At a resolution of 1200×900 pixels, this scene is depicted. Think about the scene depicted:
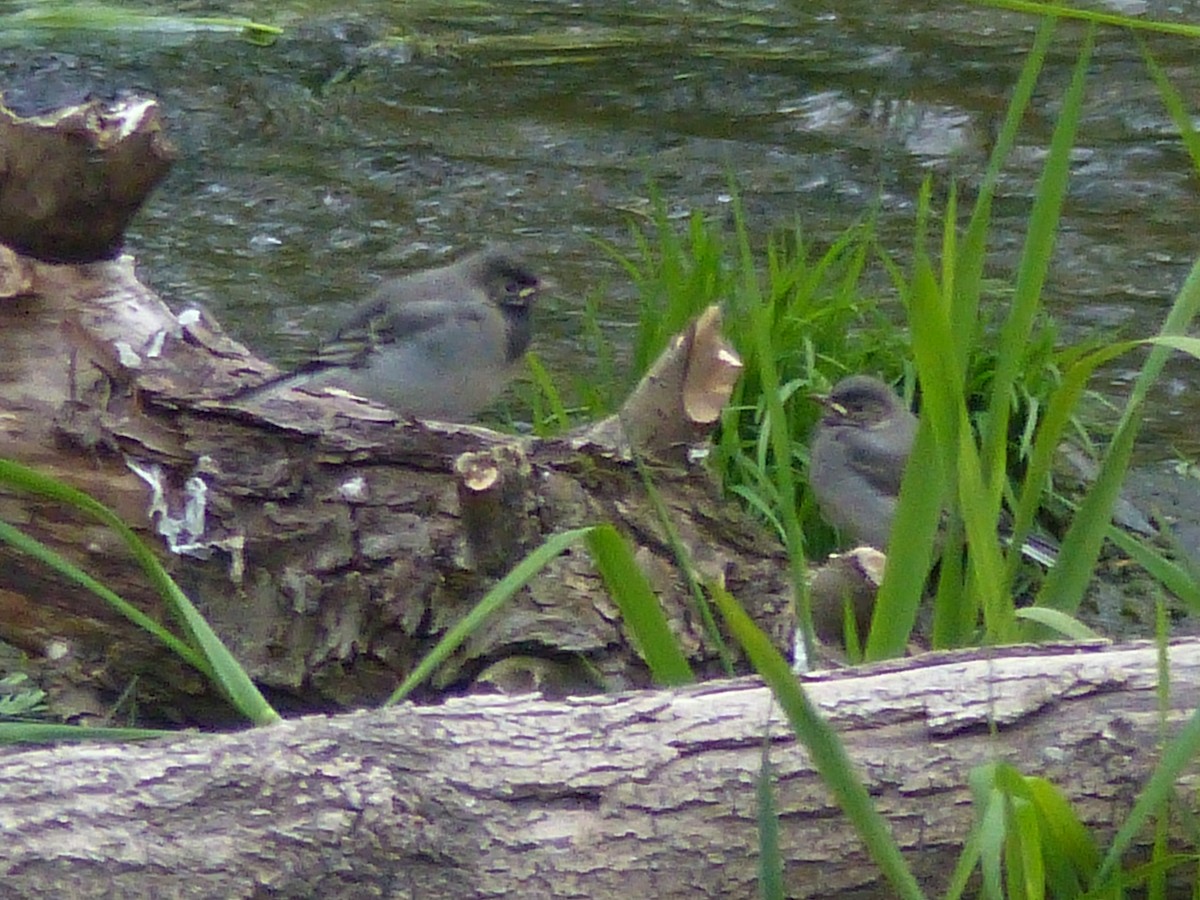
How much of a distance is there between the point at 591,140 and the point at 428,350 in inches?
164

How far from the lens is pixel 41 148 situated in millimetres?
4148

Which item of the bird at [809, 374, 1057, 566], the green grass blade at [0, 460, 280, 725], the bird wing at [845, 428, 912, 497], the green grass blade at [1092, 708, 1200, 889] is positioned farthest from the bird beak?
the green grass blade at [1092, 708, 1200, 889]

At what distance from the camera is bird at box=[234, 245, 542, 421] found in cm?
516

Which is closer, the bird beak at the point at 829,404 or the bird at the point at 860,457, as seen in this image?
the bird at the point at 860,457

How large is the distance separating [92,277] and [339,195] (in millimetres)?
4244

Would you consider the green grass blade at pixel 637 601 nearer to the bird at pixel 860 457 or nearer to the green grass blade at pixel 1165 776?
the green grass blade at pixel 1165 776

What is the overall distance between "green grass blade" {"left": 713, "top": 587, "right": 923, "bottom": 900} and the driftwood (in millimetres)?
478

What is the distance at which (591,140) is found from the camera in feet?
30.1

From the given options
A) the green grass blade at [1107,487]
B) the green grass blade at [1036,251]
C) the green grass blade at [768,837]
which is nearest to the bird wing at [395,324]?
the green grass blade at [1036,251]

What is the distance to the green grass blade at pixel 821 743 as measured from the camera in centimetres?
212

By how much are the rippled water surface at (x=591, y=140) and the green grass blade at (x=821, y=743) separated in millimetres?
4511

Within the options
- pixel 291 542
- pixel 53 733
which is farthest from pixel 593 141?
pixel 53 733

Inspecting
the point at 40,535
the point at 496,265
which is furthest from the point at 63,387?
the point at 496,265

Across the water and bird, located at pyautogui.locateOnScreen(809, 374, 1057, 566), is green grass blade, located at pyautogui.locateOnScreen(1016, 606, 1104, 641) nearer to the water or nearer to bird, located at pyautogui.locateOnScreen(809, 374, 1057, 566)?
bird, located at pyautogui.locateOnScreen(809, 374, 1057, 566)
